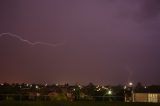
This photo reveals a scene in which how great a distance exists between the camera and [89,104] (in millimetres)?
35344

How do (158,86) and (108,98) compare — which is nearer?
(108,98)

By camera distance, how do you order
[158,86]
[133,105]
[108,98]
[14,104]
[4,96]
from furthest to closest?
[158,86] < [108,98] < [4,96] < [133,105] < [14,104]

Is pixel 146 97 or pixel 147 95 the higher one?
pixel 147 95

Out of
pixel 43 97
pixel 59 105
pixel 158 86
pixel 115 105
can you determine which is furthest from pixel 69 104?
pixel 158 86

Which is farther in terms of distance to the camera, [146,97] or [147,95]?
[147,95]

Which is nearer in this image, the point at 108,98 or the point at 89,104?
the point at 89,104

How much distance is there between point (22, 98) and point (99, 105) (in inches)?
459

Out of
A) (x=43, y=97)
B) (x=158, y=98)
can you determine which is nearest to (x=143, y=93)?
(x=158, y=98)

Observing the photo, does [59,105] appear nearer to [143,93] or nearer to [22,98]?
[22,98]

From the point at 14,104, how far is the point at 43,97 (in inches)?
431

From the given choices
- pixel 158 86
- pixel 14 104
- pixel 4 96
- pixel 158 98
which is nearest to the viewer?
pixel 14 104

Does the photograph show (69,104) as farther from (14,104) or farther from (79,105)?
(14,104)

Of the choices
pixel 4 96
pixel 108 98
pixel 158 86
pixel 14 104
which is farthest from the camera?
pixel 158 86

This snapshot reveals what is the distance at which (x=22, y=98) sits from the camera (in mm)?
43875
